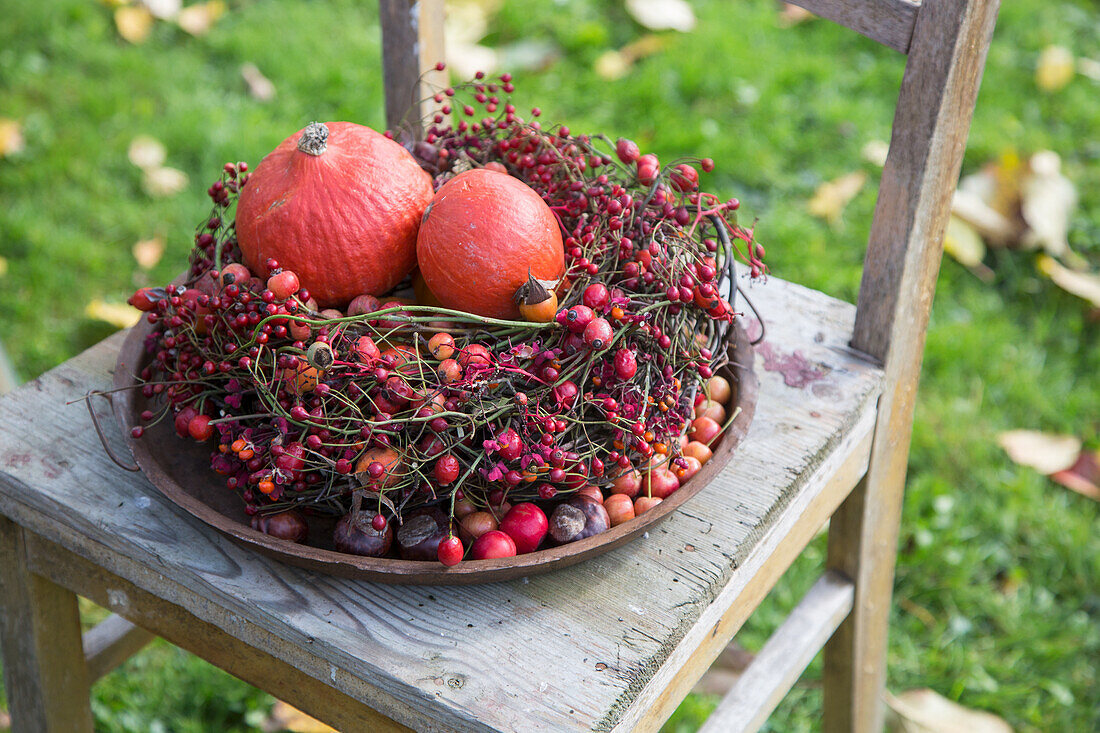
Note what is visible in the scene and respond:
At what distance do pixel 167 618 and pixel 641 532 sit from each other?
47 centimetres

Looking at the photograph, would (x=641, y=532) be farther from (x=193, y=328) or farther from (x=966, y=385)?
(x=966, y=385)

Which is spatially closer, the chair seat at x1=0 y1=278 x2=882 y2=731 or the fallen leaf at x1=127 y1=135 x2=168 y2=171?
the chair seat at x1=0 y1=278 x2=882 y2=731

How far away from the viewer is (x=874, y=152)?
225 cm

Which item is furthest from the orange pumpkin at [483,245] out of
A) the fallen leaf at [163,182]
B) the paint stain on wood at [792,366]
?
the fallen leaf at [163,182]

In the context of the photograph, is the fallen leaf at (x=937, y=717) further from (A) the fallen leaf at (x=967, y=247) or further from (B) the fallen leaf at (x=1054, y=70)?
(B) the fallen leaf at (x=1054, y=70)

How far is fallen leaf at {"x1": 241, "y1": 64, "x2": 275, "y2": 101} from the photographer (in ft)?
8.05

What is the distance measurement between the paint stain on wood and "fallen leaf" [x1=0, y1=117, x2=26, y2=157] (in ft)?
6.35

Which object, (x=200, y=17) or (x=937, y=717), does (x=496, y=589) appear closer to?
(x=937, y=717)

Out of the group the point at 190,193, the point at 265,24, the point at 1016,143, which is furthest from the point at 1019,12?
the point at 190,193

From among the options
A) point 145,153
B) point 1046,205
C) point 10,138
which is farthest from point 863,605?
point 10,138

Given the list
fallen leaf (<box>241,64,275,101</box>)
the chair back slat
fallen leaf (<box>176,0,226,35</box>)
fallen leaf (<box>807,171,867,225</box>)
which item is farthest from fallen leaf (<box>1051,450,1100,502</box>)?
fallen leaf (<box>176,0,226,35</box>)

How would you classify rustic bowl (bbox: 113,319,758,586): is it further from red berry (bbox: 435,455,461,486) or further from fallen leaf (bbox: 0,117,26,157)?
fallen leaf (bbox: 0,117,26,157)

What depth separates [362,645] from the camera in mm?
805

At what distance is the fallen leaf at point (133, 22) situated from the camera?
2.56 meters
